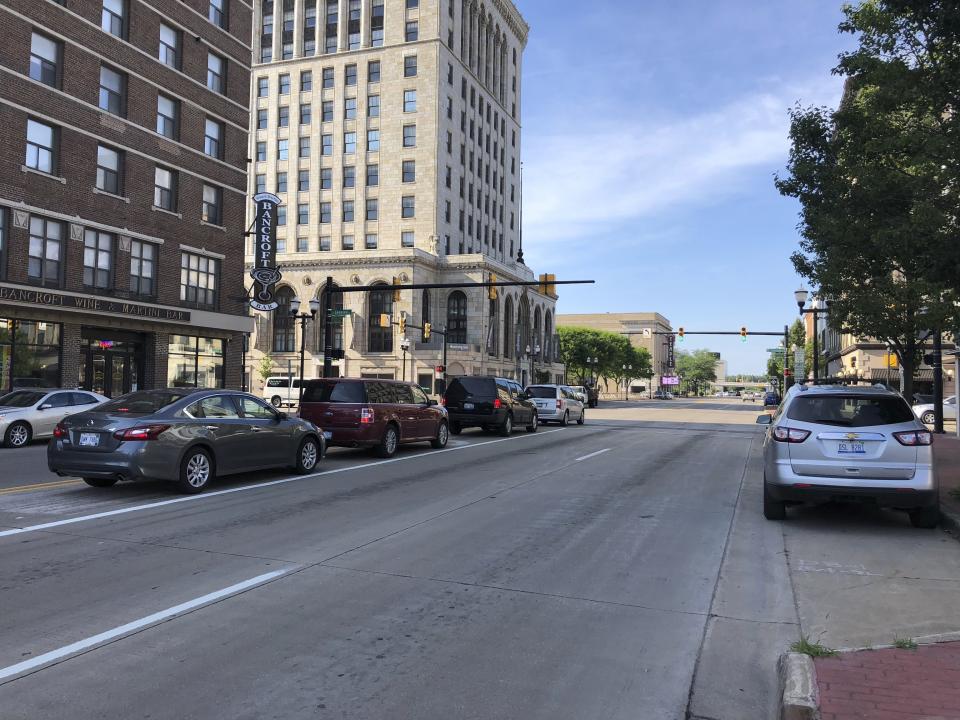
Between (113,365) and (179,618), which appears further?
(113,365)

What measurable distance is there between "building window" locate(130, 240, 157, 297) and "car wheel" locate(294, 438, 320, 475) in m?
18.0

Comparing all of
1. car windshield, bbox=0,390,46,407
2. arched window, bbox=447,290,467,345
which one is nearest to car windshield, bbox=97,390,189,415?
car windshield, bbox=0,390,46,407

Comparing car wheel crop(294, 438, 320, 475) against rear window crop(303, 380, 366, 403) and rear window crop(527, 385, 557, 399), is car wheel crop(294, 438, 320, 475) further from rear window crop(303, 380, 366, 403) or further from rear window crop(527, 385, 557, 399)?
rear window crop(527, 385, 557, 399)

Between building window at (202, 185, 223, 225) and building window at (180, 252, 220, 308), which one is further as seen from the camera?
building window at (202, 185, 223, 225)

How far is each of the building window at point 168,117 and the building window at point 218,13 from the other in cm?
473

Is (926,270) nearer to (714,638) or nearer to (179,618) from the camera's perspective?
(714,638)

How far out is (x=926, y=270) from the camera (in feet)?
33.7

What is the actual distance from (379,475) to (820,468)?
7.32 metres

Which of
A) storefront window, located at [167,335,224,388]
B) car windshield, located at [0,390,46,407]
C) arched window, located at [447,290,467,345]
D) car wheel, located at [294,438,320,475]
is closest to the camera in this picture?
car wheel, located at [294,438,320,475]

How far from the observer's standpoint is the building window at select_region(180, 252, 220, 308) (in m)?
30.2

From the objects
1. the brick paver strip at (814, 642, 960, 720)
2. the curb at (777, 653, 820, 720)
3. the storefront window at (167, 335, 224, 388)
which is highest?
the storefront window at (167, 335, 224, 388)

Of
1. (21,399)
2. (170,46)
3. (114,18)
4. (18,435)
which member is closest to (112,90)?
(114,18)

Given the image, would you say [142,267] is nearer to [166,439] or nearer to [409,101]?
[166,439]

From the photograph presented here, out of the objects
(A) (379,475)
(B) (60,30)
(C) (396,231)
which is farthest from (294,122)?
(A) (379,475)
